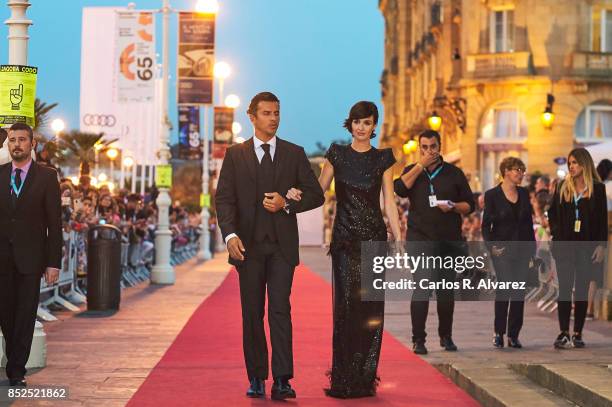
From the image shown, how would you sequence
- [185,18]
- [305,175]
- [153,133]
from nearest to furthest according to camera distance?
[305,175], [185,18], [153,133]

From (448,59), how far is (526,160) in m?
7.71

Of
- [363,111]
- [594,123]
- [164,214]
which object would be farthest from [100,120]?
[363,111]

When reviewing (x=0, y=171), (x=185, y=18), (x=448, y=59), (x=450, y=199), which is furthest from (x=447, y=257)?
(x=448, y=59)

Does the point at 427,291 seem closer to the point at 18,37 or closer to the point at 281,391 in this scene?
the point at 281,391

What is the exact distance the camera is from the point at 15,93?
10453mm

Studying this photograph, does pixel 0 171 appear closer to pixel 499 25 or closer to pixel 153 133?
pixel 153 133

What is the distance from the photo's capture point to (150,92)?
→ 29.8 meters

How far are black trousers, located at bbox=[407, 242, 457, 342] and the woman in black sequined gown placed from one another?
2.45 m

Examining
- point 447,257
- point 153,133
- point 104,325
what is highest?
point 153,133

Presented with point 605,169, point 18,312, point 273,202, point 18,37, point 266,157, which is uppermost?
point 18,37

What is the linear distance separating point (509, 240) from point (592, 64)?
34.9m

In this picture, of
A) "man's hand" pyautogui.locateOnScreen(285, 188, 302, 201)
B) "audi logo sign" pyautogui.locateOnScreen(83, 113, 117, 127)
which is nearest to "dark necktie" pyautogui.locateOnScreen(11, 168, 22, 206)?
"man's hand" pyautogui.locateOnScreen(285, 188, 302, 201)

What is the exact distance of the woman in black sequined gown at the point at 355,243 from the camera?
8.94 meters

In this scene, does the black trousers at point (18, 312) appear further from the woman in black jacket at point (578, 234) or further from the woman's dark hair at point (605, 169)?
the woman's dark hair at point (605, 169)
